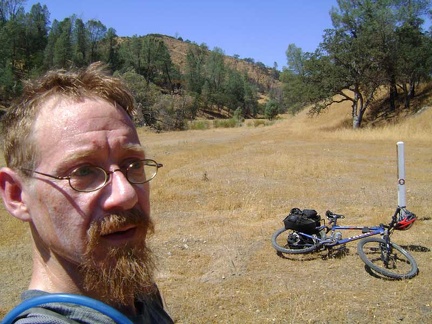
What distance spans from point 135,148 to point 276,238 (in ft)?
17.7

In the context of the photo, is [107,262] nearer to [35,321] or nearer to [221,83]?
[35,321]

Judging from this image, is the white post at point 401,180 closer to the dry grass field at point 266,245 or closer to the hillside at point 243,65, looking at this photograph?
the dry grass field at point 266,245

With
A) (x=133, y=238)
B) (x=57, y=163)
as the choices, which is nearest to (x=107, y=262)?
(x=133, y=238)

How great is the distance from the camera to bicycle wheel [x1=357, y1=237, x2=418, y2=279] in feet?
17.1

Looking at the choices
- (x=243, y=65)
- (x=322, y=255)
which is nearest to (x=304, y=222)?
(x=322, y=255)

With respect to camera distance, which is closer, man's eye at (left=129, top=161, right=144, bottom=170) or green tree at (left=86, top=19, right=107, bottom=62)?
man's eye at (left=129, top=161, right=144, bottom=170)

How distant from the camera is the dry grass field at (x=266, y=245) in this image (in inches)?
181

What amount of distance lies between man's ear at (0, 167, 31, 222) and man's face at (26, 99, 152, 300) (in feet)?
0.16

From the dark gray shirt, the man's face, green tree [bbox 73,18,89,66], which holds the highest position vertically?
green tree [bbox 73,18,89,66]

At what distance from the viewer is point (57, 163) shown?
4.25ft

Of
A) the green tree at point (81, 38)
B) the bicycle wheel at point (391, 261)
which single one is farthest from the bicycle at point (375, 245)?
the green tree at point (81, 38)

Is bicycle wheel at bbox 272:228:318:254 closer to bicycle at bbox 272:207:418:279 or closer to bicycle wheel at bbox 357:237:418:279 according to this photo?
bicycle at bbox 272:207:418:279

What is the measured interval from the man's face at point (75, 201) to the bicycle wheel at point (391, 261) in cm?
470

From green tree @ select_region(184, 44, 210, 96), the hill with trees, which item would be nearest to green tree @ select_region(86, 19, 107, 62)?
the hill with trees
